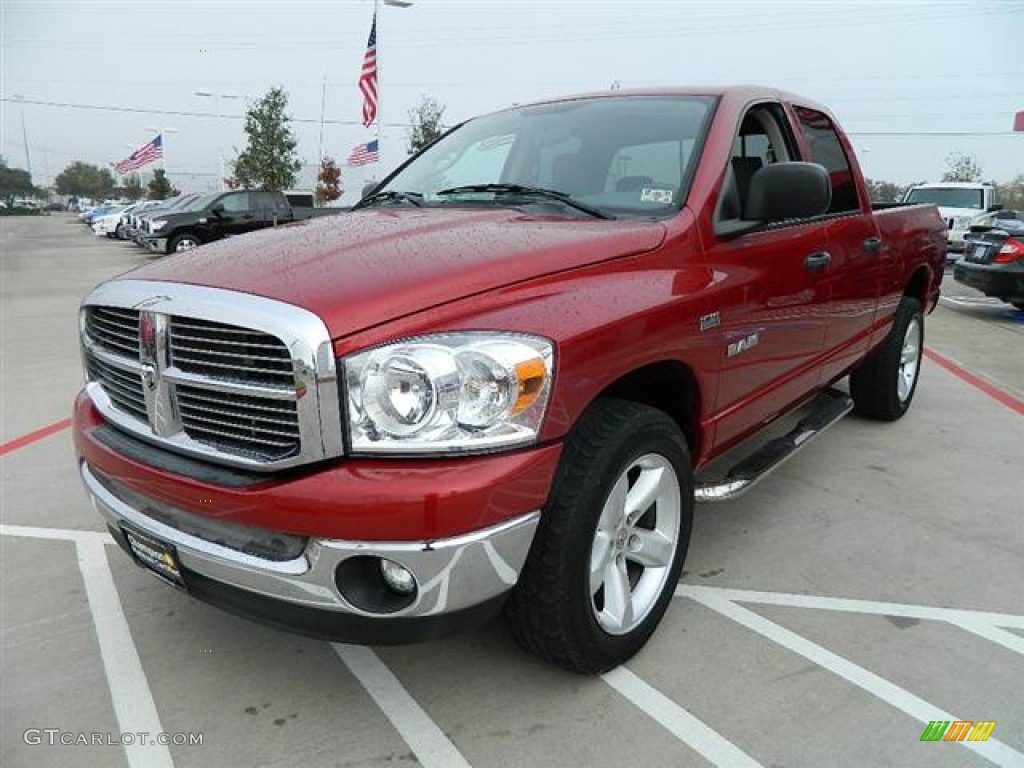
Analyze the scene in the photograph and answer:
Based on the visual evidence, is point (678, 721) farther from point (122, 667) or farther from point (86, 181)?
point (86, 181)

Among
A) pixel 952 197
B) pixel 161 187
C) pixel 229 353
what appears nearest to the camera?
pixel 229 353

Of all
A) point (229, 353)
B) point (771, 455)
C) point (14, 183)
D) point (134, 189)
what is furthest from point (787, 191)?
point (14, 183)

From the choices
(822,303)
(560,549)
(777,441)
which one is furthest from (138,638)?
(822,303)

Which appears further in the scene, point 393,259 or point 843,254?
point 843,254

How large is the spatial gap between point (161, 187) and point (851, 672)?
6669 centimetres

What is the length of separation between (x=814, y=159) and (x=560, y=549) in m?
2.70

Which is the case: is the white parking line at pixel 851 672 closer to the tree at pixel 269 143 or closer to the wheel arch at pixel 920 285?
the wheel arch at pixel 920 285

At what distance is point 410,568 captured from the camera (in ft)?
5.95

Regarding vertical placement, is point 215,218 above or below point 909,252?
above

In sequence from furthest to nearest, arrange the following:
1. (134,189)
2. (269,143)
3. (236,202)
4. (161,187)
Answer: (134,189)
(161,187)
(269,143)
(236,202)

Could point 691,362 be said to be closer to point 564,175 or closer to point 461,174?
point 564,175

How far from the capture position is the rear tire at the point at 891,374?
4.80 metres

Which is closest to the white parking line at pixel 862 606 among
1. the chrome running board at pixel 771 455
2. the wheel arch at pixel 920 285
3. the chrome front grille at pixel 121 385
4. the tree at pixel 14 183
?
the chrome running board at pixel 771 455

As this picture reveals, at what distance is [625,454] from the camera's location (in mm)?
2201
